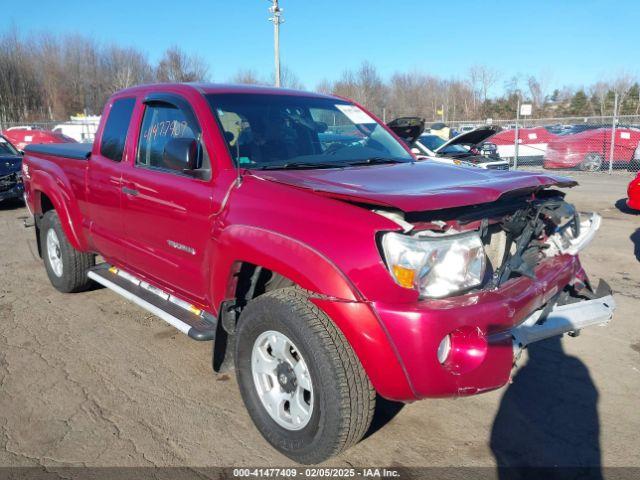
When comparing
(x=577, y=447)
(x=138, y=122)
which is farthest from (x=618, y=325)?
(x=138, y=122)

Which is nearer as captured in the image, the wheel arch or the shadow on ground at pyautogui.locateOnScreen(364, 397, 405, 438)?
the shadow on ground at pyautogui.locateOnScreen(364, 397, 405, 438)

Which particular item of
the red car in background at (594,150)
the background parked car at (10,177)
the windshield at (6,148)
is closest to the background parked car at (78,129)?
the windshield at (6,148)

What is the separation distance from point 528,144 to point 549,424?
17448mm

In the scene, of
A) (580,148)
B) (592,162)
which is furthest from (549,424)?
(580,148)

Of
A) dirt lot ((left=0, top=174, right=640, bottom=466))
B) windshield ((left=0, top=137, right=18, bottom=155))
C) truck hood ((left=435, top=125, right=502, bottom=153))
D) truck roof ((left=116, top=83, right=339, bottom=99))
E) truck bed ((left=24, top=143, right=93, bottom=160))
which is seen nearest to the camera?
dirt lot ((left=0, top=174, right=640, bottom=466))

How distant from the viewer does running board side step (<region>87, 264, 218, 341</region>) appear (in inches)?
128

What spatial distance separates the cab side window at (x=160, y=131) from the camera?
11.7 ft

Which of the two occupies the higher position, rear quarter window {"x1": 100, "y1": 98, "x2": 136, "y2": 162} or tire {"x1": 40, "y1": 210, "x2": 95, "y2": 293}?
rear quarter window {"x1": 100, "y1": 98, "x2": 136, "y2": 162}

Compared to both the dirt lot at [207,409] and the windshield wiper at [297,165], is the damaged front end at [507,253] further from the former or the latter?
the windshield wiper at [297,165]

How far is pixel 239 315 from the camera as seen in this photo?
3148mm

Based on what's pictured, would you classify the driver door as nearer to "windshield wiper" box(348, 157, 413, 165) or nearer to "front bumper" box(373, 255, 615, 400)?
"windshield wiper" box(348, 157, 413, 165)

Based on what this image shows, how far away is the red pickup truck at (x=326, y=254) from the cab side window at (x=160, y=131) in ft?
0.05

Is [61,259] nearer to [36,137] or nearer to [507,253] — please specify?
[507,253]

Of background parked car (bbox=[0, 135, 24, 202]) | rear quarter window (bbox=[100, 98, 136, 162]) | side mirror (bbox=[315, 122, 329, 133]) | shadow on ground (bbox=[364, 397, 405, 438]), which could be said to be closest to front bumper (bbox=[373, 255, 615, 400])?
shadow on ground (bbox=[364, 397, 405, 438])
